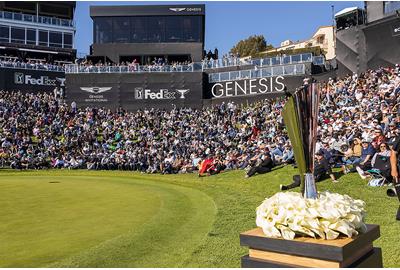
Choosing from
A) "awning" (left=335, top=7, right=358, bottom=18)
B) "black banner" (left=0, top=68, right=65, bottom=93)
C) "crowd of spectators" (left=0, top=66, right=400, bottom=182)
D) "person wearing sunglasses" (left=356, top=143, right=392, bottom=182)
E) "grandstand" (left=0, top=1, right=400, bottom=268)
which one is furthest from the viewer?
"black banner" (left=0, top=68, right=65, bottom=93)

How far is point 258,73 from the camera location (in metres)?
40.9

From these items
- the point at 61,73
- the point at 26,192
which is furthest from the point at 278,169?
the point at 61,73

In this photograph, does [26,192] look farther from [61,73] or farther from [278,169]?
[61,73]

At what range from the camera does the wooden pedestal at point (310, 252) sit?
13.0ft

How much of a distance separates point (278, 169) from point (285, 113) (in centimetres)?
1377

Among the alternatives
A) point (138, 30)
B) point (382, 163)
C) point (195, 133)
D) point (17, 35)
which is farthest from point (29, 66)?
point (382, 163)

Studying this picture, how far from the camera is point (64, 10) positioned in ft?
241

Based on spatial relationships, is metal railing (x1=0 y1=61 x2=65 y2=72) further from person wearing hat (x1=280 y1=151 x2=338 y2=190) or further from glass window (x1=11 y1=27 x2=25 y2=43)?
person wearing hat (x1=280 y1=151 x2=338 y2=190)

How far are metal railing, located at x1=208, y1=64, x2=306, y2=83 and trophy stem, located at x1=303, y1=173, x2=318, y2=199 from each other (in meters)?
35.4

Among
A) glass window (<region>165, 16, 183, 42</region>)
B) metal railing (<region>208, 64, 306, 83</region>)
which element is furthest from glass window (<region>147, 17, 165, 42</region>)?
metal railing (<region>208, 64, 306, 83</region>)

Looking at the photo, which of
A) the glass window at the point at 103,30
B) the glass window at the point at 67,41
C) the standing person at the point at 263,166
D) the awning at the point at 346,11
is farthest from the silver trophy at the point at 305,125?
the glass window at the point at 67,41

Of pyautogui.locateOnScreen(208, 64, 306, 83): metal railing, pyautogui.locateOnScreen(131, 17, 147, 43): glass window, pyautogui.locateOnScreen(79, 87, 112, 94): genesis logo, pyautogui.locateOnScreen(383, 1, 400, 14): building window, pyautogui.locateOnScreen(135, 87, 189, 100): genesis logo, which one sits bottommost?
pyautogui.locateOnScreen(135, 87, 189, 100): genesis logo

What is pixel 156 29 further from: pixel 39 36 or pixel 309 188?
pixel 309 188

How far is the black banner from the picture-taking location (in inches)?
1948
